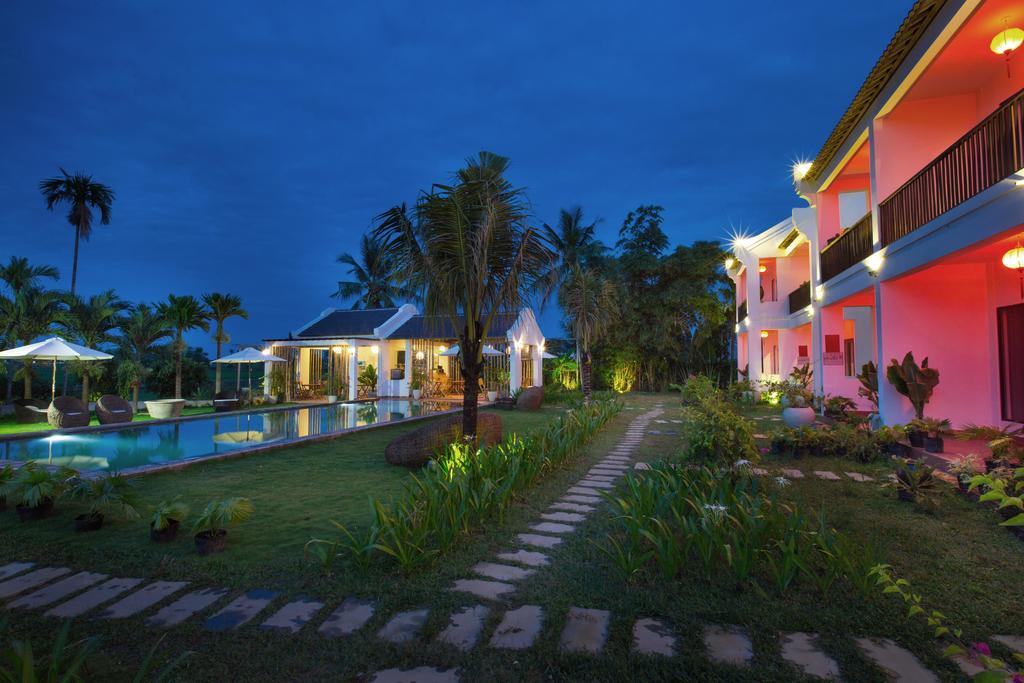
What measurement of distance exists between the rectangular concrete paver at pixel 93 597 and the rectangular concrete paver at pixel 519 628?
2.47m

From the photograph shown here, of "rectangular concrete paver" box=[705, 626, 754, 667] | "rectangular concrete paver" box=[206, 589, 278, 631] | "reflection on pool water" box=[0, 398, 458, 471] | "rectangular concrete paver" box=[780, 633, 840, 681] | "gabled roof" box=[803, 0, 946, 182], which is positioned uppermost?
"gabled roof" box=[803, 0, 946, 182]

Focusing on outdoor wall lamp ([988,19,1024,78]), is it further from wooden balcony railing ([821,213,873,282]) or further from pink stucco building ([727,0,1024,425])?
wooden balcony railing ([821,213,873,282])

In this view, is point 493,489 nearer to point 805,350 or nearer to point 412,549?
point 412,549

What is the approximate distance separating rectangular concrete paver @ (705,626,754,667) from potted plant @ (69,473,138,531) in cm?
482

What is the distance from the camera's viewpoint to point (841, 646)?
233cm

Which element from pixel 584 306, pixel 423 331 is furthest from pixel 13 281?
pixel 584 306

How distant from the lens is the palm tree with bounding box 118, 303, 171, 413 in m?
16.0

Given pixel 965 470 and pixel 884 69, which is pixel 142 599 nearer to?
pixel 965 470

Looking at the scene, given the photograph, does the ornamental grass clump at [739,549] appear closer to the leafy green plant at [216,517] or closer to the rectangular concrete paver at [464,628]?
the rectangular concrete paver at [464,628]

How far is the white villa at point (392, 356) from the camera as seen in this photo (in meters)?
21.3

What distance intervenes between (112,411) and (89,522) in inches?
406

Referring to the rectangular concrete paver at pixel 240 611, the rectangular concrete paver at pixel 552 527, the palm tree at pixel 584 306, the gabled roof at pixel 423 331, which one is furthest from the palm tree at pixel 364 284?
Answer: the rectangular concrete paver at pixel 240 611

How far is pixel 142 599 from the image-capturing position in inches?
115

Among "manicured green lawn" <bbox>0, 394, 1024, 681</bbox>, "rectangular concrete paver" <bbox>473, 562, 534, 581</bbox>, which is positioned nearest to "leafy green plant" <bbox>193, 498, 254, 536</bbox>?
"manicured green lawn" <bbox>0, 394, 1024, 681</bbox>
